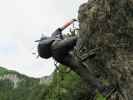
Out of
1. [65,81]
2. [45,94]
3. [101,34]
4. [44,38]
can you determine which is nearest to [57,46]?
[44,38]

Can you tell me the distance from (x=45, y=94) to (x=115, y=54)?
123 ft

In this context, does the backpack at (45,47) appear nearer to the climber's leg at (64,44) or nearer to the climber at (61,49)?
the climber at (61,49)

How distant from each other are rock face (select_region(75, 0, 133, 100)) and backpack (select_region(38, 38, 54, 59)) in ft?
2.65

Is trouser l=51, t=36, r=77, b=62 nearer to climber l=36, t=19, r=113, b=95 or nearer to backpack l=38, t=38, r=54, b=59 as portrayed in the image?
climber l=36, t=19, r=113, b=95

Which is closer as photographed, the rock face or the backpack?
the backpack

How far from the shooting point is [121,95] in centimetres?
1338

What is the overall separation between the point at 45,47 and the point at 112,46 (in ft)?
6.31

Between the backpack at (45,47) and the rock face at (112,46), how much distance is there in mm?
807

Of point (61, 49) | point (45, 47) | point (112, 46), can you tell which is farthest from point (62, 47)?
point (112, 46)

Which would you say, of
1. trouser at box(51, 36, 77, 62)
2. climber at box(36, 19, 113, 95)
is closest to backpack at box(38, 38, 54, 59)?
climber at box(36, 19, 113, 95)

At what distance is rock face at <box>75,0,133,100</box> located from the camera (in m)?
13.4

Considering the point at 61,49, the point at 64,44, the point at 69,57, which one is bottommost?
the point at 69,57

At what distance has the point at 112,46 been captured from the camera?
44.4ft

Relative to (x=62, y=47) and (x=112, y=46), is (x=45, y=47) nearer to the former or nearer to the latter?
(x=62, y=47)
